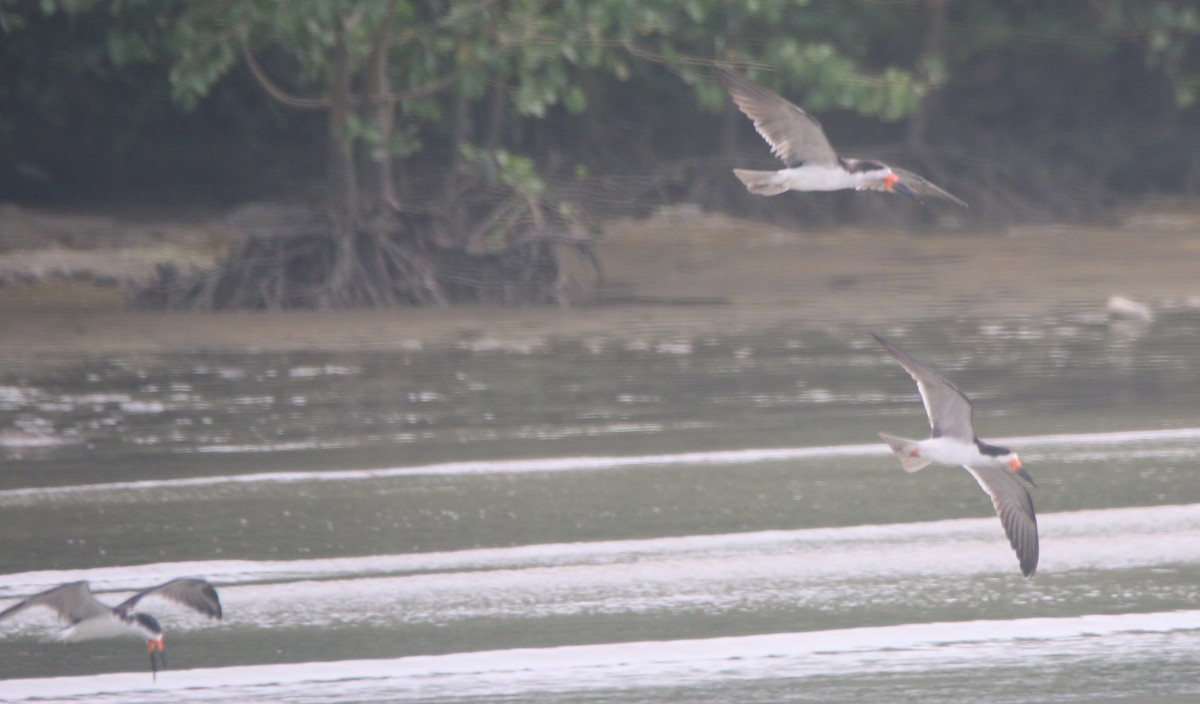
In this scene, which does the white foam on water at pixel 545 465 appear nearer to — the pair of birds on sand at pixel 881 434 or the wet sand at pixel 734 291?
the pair of birds on sand at pixel 881 434

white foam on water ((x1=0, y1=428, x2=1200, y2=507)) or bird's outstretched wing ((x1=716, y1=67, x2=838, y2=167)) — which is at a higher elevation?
bird's outstretched wing ((x1=716, y1=67, x2=838, y2=167))

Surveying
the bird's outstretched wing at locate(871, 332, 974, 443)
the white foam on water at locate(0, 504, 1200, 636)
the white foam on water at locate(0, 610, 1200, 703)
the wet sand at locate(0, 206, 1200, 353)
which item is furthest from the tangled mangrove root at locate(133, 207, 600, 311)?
the white foam on water at locate(0, 610, 1200, 703)

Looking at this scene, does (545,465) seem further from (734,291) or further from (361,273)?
(734,291)

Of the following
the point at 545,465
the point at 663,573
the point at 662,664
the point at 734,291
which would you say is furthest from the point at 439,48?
the point at 662,664

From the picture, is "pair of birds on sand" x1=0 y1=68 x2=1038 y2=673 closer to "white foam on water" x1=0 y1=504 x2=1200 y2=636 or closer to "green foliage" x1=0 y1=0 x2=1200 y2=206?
"white foam on water" x1=0 y1=504 x2=1200 y2=636

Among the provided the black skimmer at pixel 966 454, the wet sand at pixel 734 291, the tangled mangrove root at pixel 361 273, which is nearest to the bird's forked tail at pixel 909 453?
the black skimmer at pixel 966 454

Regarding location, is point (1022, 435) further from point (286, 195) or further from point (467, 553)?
point (286, 195)

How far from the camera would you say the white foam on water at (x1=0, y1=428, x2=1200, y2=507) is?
7465mm

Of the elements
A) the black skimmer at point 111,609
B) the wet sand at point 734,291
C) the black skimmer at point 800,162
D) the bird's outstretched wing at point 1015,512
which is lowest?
the wet sand at point 734,291

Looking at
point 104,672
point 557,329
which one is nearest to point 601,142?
point 557,329

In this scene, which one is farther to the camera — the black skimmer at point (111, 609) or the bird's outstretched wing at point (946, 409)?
the bird's outstretched wing at point (946, 409)

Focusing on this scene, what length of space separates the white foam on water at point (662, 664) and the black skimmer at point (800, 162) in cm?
136

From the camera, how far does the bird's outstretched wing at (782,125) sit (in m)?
6.27

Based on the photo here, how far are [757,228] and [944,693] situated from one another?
43.2ft
